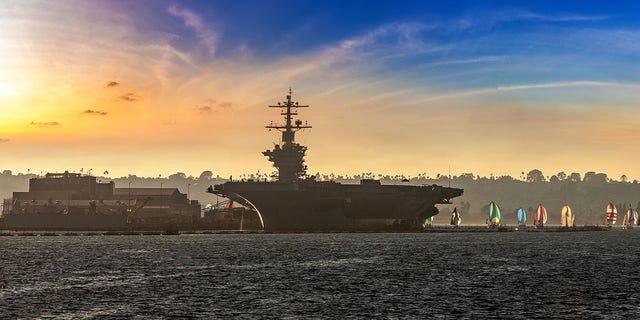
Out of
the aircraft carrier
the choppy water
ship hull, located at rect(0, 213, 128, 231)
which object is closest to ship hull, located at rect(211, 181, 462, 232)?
the aircraft carrier

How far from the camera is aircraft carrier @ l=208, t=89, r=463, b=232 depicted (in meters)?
144

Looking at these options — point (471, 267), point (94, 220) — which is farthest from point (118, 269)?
point (94, 220)

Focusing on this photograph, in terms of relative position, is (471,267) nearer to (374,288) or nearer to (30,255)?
(374,288)

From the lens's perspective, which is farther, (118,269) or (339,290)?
(118,269)

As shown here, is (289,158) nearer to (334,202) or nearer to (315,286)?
(334,202)

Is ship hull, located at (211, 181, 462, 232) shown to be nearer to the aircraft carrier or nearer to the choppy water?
the aircraft carrier

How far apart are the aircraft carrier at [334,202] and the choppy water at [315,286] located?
3869 cm

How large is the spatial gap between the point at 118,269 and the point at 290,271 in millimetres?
16723

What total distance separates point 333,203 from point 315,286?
81.8 meters

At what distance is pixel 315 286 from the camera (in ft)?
212

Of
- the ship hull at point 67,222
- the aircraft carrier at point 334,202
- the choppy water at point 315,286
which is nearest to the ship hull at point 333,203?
the aircraft carrier at point 334,202

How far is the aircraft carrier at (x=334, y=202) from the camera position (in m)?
144

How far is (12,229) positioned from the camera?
194m

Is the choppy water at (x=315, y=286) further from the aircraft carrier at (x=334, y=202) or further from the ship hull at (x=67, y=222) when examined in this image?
the ship hull at (x=67, y=222)
